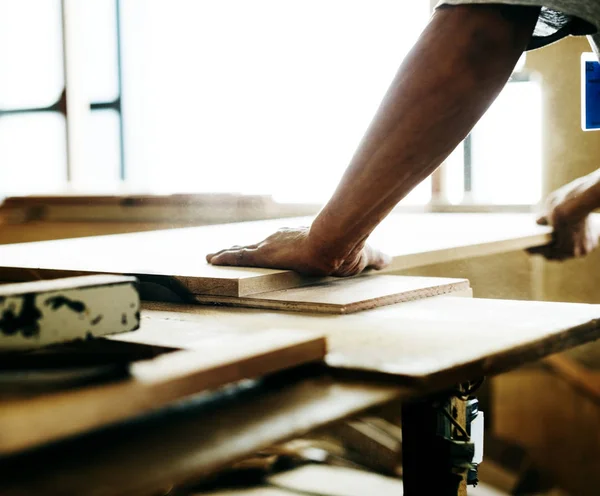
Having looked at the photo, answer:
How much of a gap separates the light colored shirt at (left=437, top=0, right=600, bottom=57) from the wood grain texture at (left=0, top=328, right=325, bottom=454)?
0.49 meters

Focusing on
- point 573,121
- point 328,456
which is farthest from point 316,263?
point 573,121

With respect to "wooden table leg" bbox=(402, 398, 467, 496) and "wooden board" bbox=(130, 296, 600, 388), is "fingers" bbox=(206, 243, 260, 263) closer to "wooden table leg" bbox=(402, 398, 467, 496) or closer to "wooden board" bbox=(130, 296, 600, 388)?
"wooden board" bbox=(130, 296, 600, 388)

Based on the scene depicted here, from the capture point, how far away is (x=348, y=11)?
3.47 m

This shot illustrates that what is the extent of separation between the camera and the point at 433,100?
39.4 inches

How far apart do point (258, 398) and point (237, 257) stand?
26.0 inches

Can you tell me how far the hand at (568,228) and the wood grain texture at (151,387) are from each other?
1203 mm

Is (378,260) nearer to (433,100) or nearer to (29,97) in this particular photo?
(433,100)

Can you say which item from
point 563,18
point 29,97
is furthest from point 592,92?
point 29,97

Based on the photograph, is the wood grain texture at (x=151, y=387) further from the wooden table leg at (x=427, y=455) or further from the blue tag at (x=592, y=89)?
the blue tag at (x=592, y=89)

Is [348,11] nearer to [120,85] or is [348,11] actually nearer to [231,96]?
[231,96]

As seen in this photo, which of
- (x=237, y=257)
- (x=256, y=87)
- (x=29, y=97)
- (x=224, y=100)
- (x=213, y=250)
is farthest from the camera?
(x=29, y=97)

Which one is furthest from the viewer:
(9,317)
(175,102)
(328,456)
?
(175,102)

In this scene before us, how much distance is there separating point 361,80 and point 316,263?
234 cm

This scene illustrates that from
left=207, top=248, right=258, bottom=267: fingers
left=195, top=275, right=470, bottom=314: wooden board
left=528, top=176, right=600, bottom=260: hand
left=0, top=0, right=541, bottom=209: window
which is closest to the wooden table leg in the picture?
left=195, top=275, right=470, bottom=314: wooden board
